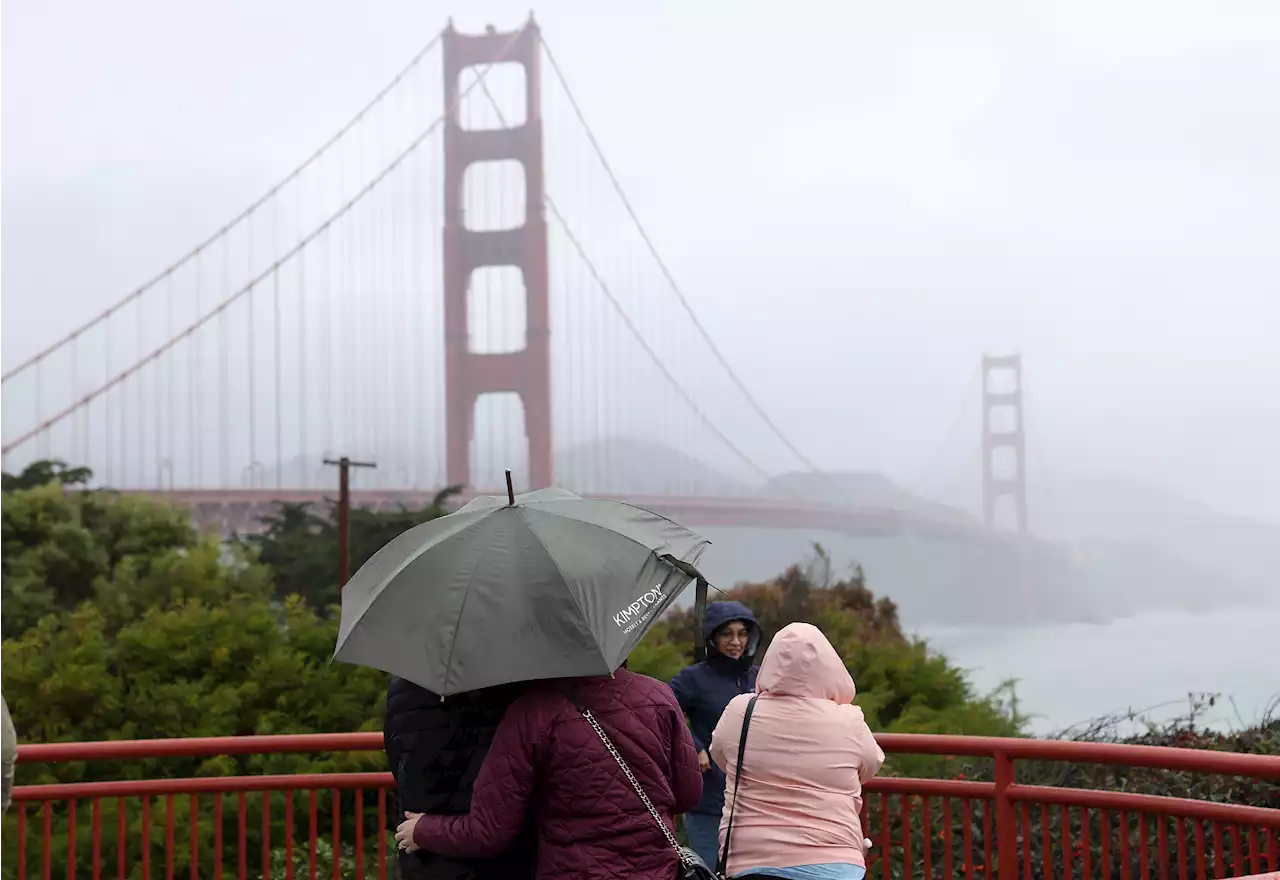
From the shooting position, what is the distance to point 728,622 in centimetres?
366

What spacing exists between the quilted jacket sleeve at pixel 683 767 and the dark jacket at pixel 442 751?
272 mm

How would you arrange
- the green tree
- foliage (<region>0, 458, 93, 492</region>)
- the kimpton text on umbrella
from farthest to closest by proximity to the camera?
foliage (<region>0, 458, 93, 492</region>) < the green tree < the kimpton text on umbrella

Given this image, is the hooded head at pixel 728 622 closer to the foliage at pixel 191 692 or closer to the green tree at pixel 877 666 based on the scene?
the foliage at pixel 191 692

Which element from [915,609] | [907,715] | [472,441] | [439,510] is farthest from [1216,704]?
[915,609]

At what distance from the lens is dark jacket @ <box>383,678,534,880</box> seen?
2.21 meters

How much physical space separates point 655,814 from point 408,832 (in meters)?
0.41

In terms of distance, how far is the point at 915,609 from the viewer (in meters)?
38.1

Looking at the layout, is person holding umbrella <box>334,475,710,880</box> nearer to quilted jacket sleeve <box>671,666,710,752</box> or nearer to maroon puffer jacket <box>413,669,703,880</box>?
maroon puffer jacket <box>413,669,703,880</box>

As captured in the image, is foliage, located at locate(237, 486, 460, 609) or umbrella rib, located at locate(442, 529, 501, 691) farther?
foliage, located at locate(237, 486, 460, 609)

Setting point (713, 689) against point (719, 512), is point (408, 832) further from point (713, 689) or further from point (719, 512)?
point (719, 512)

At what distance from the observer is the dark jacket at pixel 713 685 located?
3658 mm

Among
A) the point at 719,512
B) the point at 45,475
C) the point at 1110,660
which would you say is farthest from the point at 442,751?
the point at 1110,660

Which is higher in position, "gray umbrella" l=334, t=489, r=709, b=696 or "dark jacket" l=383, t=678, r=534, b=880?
"gray umbrella" l=334, t=489, r=709, b=696

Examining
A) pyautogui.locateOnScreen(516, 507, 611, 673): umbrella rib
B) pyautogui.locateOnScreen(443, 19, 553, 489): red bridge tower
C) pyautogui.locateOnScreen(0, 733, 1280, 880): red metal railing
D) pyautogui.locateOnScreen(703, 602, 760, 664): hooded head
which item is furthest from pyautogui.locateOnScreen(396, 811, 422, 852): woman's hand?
pyautogui.locateOnScreen(443, 19, 553, 489): red bridge tower
